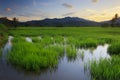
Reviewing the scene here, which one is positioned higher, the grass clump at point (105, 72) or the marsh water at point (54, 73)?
the grass clump at point (105, 72)

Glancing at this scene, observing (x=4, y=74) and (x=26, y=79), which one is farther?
(x=4, y=74)

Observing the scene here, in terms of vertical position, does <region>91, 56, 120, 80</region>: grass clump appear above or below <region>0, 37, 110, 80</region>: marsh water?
above

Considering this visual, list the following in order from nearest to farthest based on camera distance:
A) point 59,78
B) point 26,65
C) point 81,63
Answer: point 59,78
point 26,65
point 81,63

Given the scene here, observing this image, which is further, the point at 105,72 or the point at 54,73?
the point at 54,73

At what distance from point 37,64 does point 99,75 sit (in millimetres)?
3687

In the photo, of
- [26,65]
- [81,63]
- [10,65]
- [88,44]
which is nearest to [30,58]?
[26,65]

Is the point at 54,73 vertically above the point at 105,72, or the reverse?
the point at 105,72

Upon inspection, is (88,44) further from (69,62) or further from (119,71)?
(119,71)

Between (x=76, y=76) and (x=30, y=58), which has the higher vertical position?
(x=30, y=58)

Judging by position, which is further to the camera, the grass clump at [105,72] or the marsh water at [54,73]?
the marsh water at [54,73]

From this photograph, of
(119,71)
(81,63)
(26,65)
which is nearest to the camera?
(119,71)

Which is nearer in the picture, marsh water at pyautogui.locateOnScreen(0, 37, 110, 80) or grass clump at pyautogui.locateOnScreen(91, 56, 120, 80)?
grass clump at pyautogui.locateOnScreen(91, 56, 120, 80)

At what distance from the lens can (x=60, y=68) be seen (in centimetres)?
1233

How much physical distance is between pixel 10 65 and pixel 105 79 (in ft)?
20.4
